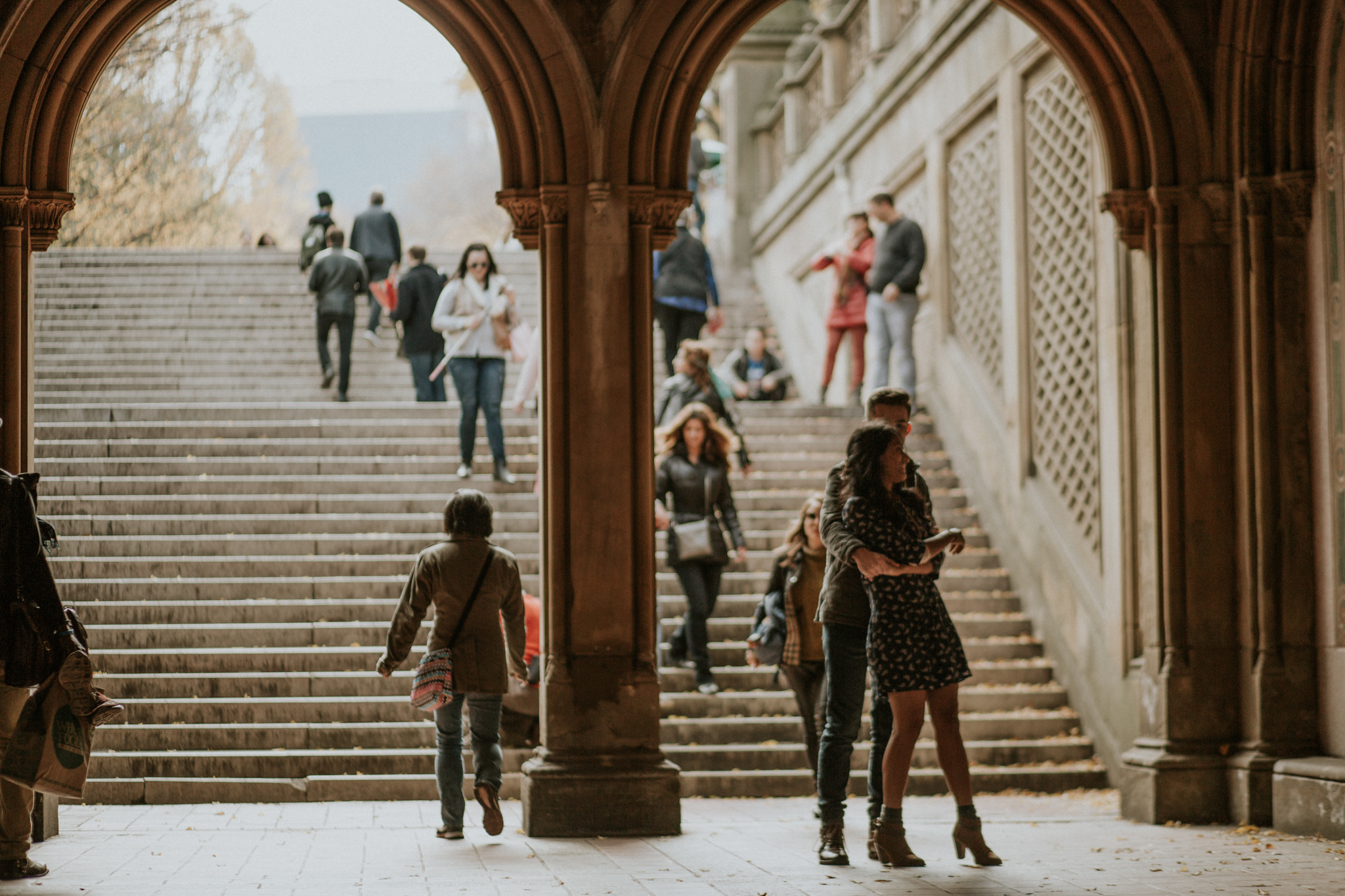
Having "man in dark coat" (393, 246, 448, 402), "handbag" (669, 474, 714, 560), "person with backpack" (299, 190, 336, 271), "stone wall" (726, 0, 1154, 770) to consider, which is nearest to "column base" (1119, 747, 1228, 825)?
"stone wall" (726, 0, 1154, 770)

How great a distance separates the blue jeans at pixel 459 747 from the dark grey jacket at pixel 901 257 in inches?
271

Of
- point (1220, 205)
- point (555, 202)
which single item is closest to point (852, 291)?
point (1220, 205)

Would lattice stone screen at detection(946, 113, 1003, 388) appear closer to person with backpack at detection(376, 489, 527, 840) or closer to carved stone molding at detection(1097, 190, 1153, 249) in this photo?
carved stone molding at detection(1097, 190, 1153, 249)

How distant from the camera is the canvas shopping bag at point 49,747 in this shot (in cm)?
563

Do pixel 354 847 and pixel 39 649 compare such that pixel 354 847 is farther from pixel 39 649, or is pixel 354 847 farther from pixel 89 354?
pixel 89 354

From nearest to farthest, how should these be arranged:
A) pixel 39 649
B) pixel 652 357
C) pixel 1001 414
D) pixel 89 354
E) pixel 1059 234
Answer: pixel 39 649 < pixel 652 357 < pixel 1059 234 < pixel 1001 414 < pixel 89 354

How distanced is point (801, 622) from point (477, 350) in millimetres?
4915

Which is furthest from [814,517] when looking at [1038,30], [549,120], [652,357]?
[1038,30]

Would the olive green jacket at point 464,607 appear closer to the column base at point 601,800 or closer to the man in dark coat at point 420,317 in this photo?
the column base at point 601,800

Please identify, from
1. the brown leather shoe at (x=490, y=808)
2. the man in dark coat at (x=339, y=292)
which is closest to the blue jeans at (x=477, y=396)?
the man in dark coat at (x=339, y=292)

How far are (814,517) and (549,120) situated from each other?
88.2 inches

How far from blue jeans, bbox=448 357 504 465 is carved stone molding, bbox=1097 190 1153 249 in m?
5.14

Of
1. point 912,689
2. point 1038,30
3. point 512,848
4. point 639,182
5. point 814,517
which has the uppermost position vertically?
point 1038,30

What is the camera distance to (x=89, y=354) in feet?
49.1
